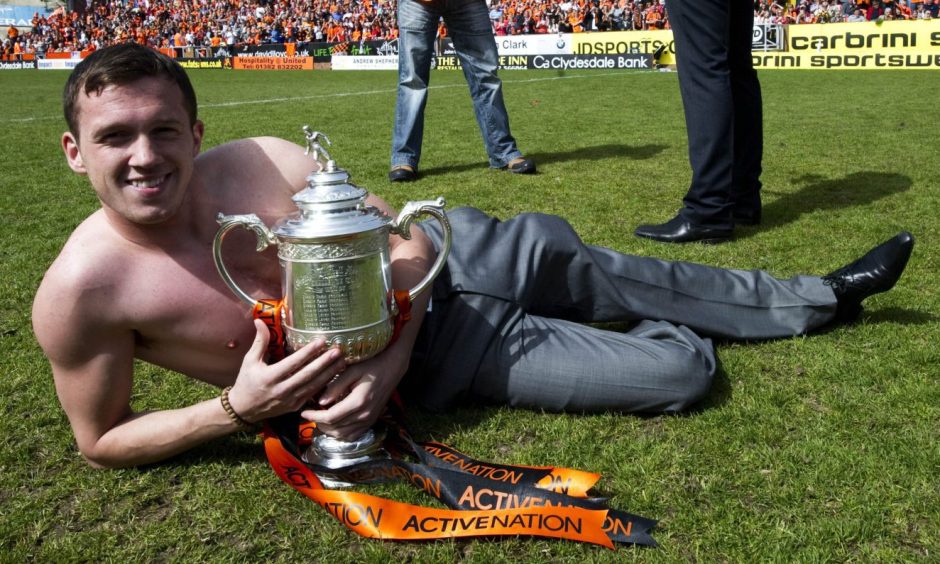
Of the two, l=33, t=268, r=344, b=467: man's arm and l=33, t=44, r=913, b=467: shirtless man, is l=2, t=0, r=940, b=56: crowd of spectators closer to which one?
l=33, t=44, r=913, b=467: shirtless man

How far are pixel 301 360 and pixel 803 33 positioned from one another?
19.0 m

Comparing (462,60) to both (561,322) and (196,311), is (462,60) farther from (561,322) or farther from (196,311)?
(196,311)

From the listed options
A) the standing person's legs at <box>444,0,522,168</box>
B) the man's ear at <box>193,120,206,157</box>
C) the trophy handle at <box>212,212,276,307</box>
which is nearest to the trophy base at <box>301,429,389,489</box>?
the trophy handle at <box>212,212,276,307</box>

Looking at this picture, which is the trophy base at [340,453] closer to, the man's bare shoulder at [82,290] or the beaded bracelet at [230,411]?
the beaded bracelet at [230,411]

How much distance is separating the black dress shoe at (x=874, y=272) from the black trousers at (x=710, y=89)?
51.9 inches

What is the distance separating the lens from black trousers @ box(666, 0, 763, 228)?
3814 millimetres

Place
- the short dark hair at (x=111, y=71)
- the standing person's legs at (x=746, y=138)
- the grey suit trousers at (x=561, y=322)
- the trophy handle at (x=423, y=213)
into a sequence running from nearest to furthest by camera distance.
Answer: the short dark hair at (x=111, y=71), the trophy handle at (x=423, y=213), the grey suit trousers at (x=561, y=322), the standing person's legs at (x=746, y=138)

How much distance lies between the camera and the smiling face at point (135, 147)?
167 cm

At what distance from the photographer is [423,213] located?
1818 millimetres

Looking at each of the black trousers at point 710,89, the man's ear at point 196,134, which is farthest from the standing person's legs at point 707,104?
the man's ear at point 196,134

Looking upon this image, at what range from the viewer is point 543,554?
1.70 m

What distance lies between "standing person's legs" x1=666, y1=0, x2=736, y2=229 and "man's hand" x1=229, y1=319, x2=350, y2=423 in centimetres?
269

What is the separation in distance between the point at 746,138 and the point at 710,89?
0.53 m

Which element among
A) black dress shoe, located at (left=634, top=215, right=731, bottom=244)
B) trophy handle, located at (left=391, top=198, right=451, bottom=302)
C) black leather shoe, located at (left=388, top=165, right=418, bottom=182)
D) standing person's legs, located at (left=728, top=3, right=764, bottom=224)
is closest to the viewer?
trophy handle, located at (left=391, top=198, right=451, bottom=302)
